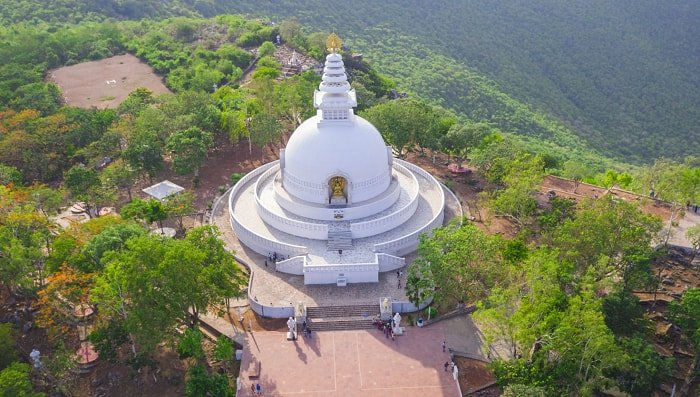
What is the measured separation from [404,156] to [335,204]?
1511 centimetres

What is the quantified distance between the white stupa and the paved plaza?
608cm

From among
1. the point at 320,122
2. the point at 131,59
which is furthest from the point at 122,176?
the point at 131,59

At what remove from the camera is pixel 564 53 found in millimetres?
97562

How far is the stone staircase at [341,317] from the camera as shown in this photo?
1259 inches

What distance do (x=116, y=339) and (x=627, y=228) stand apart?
29170 millimetres

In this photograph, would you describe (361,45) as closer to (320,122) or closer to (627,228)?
(320,122)

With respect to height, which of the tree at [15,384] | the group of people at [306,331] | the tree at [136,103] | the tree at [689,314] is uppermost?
the tree at [689,314]

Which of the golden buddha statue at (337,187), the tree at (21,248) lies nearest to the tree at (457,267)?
the golden buddha statue at (337,187)

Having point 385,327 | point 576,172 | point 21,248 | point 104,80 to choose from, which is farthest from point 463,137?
point 104,80

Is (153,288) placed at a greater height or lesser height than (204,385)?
greater

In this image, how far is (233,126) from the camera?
168 ft

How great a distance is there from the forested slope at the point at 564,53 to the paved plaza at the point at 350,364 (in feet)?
181

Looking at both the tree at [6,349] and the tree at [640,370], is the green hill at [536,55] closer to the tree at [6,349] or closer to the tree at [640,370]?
the tree at [640,370]

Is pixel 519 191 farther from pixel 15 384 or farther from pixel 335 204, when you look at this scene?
pixel 15 384
